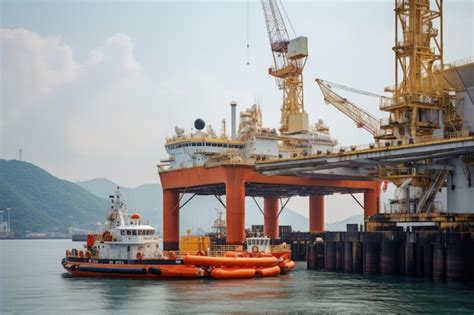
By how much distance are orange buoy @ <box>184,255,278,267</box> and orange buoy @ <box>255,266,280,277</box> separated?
0.45 metres

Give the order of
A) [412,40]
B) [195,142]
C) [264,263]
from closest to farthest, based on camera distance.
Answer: [264,263] → [412,40] → [195,142]

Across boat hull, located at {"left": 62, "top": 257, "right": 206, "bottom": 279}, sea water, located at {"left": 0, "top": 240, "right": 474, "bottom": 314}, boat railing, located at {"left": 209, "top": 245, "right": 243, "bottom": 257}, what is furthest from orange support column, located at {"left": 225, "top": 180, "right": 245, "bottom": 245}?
boat hull, located at {"left": 62, "top": 257, "right": 206, "bottom": 279}

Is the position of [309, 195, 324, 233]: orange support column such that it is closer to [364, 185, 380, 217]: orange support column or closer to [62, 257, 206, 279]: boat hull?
[364, 185, 380, 217]: orange support column

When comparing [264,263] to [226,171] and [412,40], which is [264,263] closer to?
[226,171]

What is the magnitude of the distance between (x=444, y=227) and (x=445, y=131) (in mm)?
11537

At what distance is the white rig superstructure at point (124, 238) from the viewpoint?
61250 millimetres

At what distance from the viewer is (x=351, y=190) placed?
90875 mm

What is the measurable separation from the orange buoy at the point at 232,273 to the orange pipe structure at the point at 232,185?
16839 mm

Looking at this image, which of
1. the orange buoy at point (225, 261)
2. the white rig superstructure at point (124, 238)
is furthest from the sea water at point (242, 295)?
the white rig superstructure at point (124, 238)

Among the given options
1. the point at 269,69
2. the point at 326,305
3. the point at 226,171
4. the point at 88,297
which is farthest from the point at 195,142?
the point at 326,305

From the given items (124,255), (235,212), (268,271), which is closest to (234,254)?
(268,271)

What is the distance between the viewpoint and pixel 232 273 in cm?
5925

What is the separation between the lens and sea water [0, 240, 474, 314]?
42812 mm

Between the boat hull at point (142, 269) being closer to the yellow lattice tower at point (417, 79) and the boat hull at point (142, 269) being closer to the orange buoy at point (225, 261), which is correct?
the orange buoy at point (225, 261)
